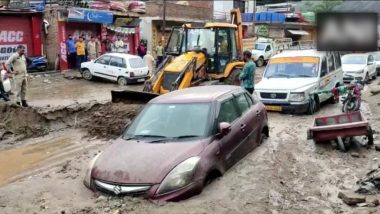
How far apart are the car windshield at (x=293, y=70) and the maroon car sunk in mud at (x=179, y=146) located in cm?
590

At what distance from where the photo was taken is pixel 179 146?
20.3 feet

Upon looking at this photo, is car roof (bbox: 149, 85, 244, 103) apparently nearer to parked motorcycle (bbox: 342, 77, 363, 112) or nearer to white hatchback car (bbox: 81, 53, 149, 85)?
parked motorcycle (bbox: 342, 77, 363, 112)

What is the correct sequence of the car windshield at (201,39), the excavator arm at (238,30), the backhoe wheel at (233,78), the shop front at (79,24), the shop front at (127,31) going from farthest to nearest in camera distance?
1. the shop front at (127,31)
2. the shop front at (79,24)
3. the excavator arm at (238,30)
4. the backhoe wheel at (233,78)
5. the car windshield at (201,39)

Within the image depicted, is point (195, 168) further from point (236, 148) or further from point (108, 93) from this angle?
point (108, 93)

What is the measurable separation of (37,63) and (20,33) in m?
1.81

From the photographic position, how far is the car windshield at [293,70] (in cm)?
1378

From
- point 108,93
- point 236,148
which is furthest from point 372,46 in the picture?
point 108,93

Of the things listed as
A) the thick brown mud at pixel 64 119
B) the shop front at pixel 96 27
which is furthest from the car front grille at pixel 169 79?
the shop front at pixel 96 27

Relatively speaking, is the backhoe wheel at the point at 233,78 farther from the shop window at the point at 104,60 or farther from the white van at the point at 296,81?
the shop window at the point at 104,60

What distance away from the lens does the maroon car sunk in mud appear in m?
5.66

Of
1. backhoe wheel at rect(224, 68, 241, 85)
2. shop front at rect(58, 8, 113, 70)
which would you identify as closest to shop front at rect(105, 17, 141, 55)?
shop front at rect(58, 8, 113, 70)

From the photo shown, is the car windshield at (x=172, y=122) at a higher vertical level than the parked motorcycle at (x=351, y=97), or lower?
higher

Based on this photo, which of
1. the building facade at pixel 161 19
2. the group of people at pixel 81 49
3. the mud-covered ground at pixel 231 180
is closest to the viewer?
the mud-covered ground at pixel 231 180

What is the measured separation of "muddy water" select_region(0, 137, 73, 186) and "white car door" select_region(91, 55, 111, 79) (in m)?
10.6
